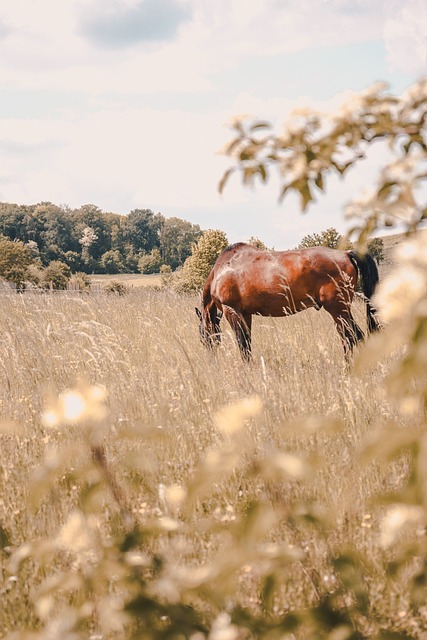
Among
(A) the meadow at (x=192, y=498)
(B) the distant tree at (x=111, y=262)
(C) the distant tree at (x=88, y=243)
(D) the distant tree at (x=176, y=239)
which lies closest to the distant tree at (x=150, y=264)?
(B) the distant tree at (x=111, y=262)

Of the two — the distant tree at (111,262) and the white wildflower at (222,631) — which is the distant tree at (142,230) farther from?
the white wildflower at (222,631)

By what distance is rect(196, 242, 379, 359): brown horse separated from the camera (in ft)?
22.9

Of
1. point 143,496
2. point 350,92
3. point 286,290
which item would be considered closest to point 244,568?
point 143,496

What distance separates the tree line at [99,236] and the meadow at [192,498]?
104 meters

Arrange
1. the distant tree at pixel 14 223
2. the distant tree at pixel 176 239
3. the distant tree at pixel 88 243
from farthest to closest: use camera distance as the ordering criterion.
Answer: the distant tree at pixel 176 239
the distant tree at pixel 14 223
the distant tree at pixel 88 243

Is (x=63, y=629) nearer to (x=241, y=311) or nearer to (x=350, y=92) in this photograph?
(x=350, y=92)

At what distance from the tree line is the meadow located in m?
104

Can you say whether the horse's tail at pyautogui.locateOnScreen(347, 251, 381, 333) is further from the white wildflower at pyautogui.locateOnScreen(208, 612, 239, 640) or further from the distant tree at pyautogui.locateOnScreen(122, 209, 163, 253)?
the distant tree at pyautogui.locateOnScreen(122, 209, 163, 253)

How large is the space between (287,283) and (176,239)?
123505 mm

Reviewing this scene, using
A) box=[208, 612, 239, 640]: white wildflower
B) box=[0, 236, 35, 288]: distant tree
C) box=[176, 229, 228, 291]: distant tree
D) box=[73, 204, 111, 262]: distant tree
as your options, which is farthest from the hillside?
box=[73, 204, 111, 262]: distant tree

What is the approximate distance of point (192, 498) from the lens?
125 centimetres

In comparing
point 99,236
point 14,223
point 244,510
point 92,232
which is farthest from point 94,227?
point 244,510

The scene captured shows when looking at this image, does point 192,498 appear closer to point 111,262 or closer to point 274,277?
point 274,277

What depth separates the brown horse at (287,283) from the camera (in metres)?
6.99
